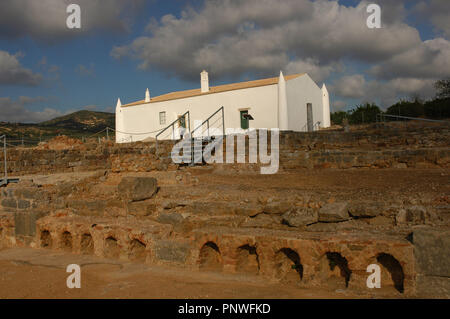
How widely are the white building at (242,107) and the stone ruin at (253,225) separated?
11492 mm

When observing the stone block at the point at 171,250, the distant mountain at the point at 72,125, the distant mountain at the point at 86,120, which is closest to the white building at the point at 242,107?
the stone block at the point at 171,250

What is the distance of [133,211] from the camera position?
696cm

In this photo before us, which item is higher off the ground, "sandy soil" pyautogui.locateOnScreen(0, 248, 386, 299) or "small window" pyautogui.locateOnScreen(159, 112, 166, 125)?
"small window" pyautogui.locateOnScreen(159, 112, 166, 125)

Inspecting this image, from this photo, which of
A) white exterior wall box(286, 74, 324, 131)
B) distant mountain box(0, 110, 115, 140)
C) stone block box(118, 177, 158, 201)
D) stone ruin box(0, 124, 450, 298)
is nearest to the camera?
stone ruin box(0, 124, 450, 298)

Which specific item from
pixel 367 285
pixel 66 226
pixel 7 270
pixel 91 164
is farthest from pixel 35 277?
pixel 91 164

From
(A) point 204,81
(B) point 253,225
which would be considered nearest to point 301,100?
(A) point 204,81

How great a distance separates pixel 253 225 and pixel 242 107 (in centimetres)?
1789

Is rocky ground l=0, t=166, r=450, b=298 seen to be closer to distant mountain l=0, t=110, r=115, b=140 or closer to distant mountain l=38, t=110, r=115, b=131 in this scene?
distant mountain l=0, t=110, r=115, b=140

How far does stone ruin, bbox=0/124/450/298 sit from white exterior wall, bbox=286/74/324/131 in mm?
11737

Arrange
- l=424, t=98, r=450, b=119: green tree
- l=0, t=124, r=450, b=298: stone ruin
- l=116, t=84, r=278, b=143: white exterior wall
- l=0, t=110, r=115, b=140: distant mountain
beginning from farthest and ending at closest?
1. l=0, t=110, r=115, b=140: distant mountain
2. l=424, t=98, r=450, b=119: green tree
3. l=116, t=84, r=278, b=143: white exterior wall
4. l=0, t=124, r=450, b=298: stone ruin

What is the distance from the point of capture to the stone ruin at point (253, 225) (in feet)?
14.0

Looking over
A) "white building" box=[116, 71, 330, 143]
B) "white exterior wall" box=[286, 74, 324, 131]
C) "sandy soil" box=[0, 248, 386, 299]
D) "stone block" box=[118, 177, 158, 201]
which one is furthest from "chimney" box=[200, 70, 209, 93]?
"sandy soil" box=[0, 248, 386, 299]

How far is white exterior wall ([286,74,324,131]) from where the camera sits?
71.7 feet

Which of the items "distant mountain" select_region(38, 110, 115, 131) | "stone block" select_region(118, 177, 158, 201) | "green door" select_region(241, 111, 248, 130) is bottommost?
"stone block" select_region(118, 177, 158, 201)
